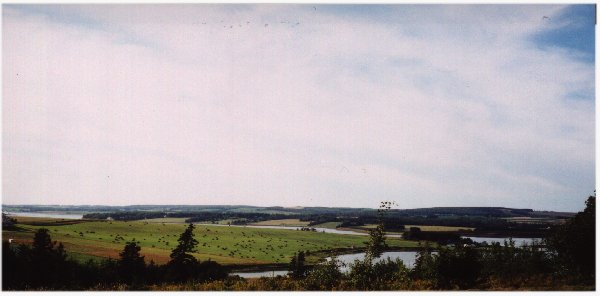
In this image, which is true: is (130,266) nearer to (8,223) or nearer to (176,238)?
(8,223)

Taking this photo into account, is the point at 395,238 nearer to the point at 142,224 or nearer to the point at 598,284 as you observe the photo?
the point at 142,224

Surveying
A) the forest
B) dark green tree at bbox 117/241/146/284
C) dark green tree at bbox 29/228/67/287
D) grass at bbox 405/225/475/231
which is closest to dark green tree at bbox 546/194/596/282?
the forest

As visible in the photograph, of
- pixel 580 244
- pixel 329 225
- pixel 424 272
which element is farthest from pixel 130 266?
pixel 329 225

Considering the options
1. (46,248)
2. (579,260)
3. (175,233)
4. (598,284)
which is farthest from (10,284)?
(175,233)

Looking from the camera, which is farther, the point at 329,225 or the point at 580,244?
the point at 329,225

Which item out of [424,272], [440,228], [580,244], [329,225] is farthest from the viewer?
[329,225]

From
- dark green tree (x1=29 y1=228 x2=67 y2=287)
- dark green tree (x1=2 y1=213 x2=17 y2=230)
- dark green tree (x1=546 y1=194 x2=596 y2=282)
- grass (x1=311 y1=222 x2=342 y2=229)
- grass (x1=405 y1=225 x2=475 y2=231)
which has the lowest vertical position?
grass (x1=311 y1=222 x2=342 y2=229)

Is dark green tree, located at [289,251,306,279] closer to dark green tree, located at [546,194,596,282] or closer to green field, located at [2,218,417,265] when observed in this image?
green field, located at [2,218,417,265]
